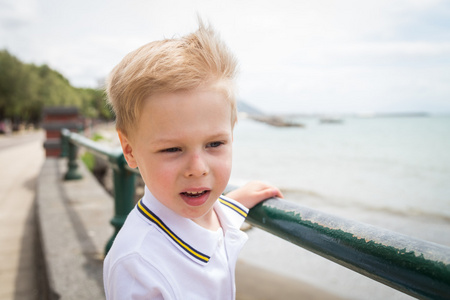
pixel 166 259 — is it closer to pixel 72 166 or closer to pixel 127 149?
pixel 127 149

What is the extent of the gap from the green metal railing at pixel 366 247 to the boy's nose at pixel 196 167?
0.32m

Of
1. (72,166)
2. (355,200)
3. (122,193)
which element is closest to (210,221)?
(122,193)

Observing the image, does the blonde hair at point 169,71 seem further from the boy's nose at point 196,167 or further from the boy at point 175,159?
the boy's nose at point 196,167

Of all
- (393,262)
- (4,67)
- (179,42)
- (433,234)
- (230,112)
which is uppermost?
(4,67)

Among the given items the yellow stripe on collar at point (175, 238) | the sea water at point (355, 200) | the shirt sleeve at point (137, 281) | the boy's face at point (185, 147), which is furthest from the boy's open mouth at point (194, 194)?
A: the sea water at point (355, 200)

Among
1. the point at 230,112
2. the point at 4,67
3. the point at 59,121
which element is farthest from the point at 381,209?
the point at 4,67

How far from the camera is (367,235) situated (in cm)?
87

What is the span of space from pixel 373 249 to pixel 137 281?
A: 601 millimetres

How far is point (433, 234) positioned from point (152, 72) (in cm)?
963

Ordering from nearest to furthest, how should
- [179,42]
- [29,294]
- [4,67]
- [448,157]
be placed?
[179,42]
[29,294]
[448,157]
[4,67]

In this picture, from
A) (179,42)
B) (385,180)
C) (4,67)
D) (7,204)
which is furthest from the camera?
(4,67)

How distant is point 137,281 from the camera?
3.05 ft

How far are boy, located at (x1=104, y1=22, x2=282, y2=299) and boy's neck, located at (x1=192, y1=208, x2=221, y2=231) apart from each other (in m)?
0.07

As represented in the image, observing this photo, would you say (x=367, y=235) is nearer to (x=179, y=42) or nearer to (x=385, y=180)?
(x=179, y=42)
